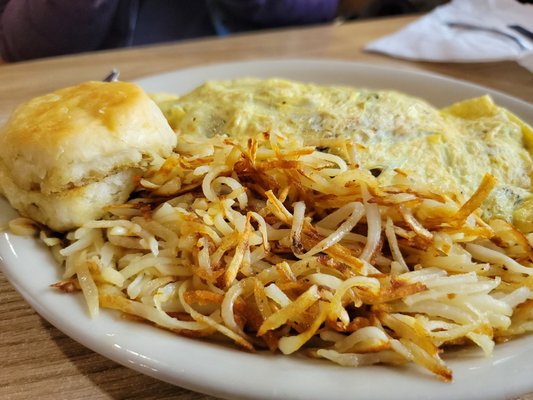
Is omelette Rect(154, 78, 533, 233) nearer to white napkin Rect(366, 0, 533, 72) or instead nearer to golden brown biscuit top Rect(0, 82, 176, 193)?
golden brown biscuit top Rect(0, 82, 176, 193)

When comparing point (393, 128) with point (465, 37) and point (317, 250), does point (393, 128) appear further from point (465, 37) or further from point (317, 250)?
point (465, 37)

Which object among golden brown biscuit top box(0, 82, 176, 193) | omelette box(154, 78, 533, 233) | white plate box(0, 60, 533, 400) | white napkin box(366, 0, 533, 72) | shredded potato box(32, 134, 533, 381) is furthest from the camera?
white napkin box(366, 0, 533, 72)

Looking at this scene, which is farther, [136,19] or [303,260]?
[136,19]

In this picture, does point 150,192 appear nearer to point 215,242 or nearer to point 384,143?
point 215,242

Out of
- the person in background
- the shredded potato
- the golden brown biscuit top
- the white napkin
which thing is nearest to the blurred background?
the person in background

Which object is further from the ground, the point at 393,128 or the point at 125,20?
the point at 393,128

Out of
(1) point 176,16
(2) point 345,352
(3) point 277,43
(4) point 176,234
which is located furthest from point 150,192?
(1) point 176,16

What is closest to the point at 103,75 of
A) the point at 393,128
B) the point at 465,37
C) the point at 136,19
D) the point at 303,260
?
the point at 136,19
